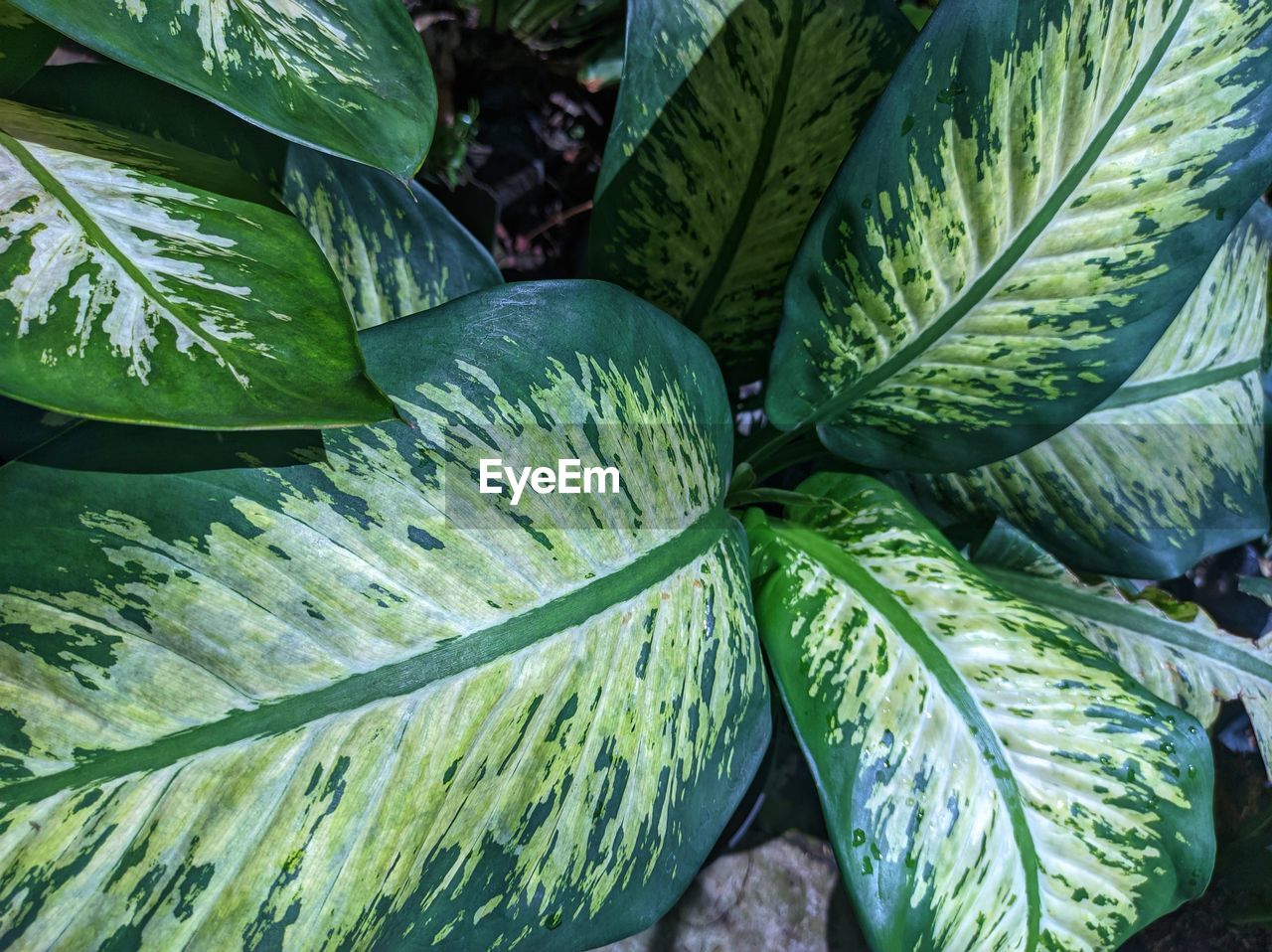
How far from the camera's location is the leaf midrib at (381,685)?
338 mm

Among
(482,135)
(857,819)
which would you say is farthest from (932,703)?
(482,135)

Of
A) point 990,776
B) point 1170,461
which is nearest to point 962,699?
point 990,776

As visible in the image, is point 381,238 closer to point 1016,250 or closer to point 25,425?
point 25,425

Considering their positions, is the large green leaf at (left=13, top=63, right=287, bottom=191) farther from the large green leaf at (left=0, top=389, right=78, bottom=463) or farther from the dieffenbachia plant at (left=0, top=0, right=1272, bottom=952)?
the large green leaf at (left=0, top=389, right=78, bottom=463)

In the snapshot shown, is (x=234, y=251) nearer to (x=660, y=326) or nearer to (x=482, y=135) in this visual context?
(x=660, y=326)

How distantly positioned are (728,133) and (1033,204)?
24 centimetres

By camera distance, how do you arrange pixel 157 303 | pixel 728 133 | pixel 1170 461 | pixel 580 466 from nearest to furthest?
pixel 157 303, pixel 580 466, pixel 728 133, pixel 1170 461

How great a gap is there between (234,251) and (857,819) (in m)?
0.49

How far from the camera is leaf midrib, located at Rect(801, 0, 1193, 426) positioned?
476 millimetres

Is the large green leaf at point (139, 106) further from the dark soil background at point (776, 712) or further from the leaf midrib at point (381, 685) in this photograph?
the leaf midrib at point (381, 685)

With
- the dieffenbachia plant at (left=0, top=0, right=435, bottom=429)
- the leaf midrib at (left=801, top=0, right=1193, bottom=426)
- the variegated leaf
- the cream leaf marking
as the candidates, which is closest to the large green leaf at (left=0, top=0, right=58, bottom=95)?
the dieffenbachia plant at (left=0, top=0, right=435, bottom=429)

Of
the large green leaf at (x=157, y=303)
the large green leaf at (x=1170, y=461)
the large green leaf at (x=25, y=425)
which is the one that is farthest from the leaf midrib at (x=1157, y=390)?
the large green leaf at (x=25, y=425)

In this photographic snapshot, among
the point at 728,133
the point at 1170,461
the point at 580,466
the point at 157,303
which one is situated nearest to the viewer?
the point at 157,303

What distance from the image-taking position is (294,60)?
1.41 ft
